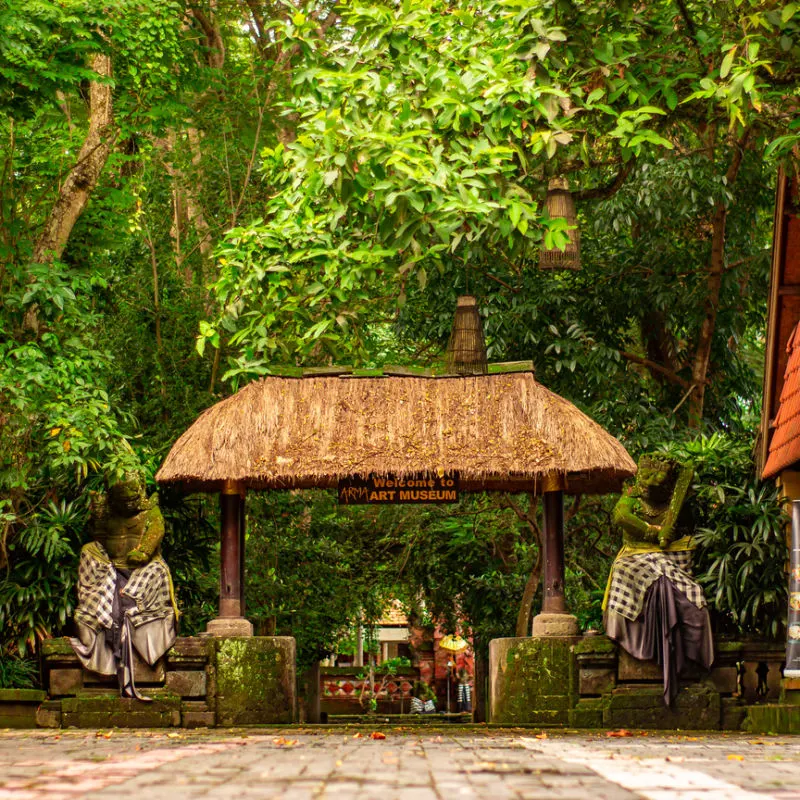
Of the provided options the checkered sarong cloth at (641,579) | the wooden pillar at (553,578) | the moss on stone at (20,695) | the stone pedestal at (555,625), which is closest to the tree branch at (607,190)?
the wooden pillar at (553,578)

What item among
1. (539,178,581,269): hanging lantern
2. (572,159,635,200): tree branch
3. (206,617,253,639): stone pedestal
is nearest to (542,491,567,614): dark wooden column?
(539,178,581,269): hanging lantern

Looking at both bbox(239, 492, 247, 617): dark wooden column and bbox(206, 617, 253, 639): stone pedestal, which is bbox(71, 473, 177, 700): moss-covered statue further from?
bbox(239, 492, 247, 617): dark wooden column

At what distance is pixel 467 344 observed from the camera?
41.1 ft

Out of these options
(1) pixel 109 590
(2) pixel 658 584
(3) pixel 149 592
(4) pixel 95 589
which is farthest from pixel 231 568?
(2) pixel 658 584

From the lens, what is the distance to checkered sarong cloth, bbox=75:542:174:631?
1168 centimetres

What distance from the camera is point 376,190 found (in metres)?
9.45

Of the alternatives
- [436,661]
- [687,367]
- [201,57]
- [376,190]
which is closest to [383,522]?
[687,367]

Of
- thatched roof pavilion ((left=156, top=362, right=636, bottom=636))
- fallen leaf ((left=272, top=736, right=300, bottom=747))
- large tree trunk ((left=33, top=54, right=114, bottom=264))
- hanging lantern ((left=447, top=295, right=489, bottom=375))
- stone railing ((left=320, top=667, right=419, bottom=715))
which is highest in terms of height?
large tree trunk ((left=33, top=54, right=114, bottom=264))

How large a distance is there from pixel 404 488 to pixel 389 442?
467 mm

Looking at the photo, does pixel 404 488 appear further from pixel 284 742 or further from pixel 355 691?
pixel 355 691

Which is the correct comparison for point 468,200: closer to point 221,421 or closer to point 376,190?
point 376,190

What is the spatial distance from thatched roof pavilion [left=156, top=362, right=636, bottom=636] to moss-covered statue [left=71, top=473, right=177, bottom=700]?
0.47 m

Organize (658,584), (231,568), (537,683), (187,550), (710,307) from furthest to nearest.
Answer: (710,307) → (187,550) → (231,568) → (537,683) → (658,584)

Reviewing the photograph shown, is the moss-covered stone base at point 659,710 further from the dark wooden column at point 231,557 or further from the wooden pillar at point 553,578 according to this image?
the dark wooden column at point 231,557
